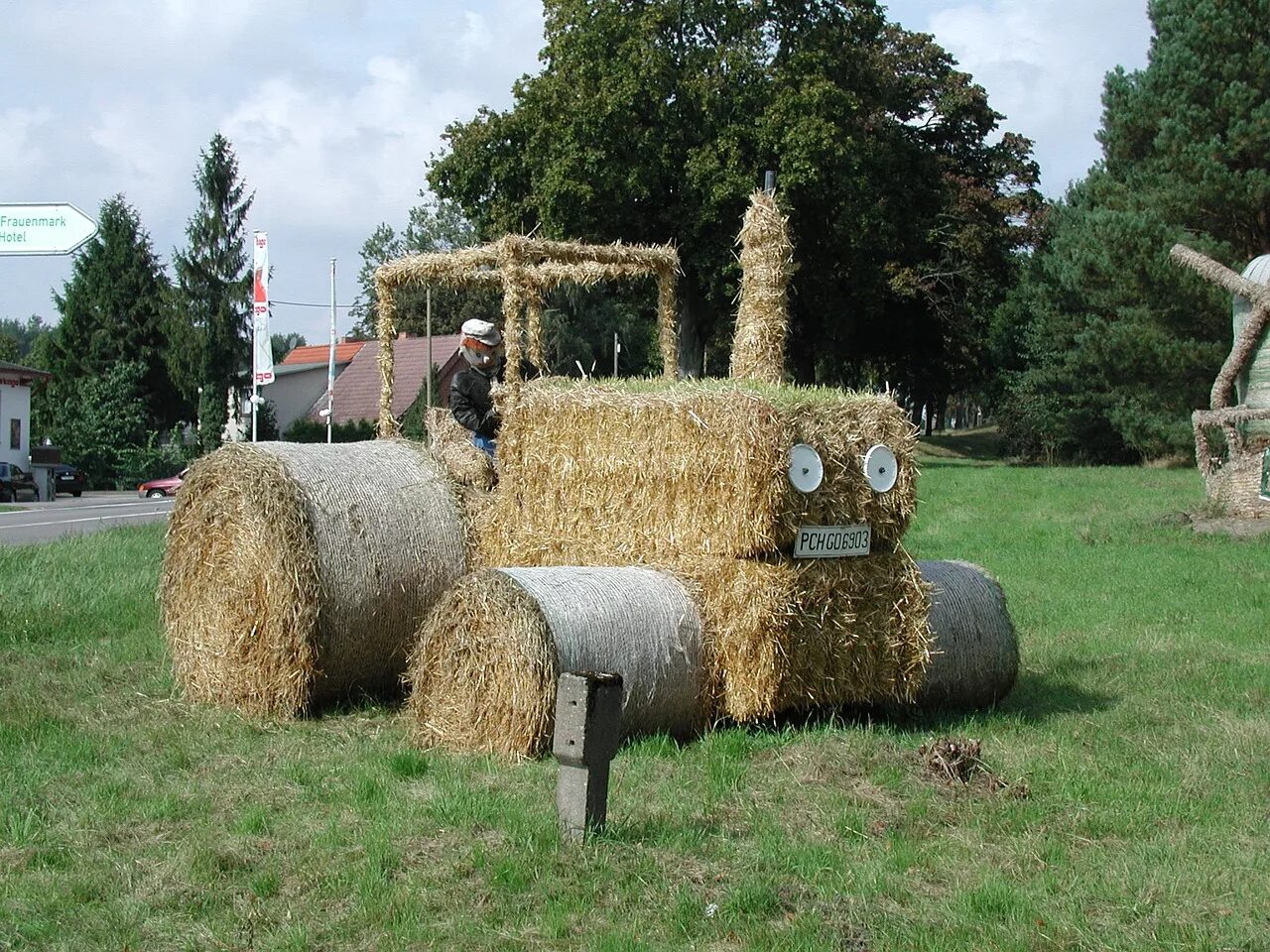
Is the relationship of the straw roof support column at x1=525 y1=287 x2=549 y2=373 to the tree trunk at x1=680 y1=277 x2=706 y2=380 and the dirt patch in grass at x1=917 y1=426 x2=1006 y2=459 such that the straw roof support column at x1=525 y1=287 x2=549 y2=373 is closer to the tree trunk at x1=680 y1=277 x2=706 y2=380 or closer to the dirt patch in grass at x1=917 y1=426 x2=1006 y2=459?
the tree trunk at x1=680 y1=277 x2=706 y2=380

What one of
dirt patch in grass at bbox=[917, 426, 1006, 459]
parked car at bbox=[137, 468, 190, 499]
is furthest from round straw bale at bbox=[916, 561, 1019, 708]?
dirt patch in grass at bbox=[917, 426, 1006, 459]

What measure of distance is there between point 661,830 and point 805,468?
2.42m

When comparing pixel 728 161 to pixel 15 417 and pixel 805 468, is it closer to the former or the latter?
pixel 805 468

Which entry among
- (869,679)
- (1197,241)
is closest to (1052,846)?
(869,679)

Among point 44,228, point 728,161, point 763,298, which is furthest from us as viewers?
point 728,161

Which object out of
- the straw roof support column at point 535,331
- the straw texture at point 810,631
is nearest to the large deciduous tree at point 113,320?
the straw roof support column at point 535,331

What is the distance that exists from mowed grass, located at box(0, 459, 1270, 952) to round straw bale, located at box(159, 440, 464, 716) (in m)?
0.32

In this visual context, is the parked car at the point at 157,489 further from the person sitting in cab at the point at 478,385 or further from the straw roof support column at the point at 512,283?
the straw roof support column at the point at 512,283

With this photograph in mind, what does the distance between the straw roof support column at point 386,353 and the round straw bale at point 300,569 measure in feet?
4.53

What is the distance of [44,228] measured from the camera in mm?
8094

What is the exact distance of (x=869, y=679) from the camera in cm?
786

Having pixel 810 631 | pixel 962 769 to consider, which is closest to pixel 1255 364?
pixel 810 631

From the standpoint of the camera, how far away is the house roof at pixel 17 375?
51.4 meters

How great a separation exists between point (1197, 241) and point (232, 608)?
28.3 metres
